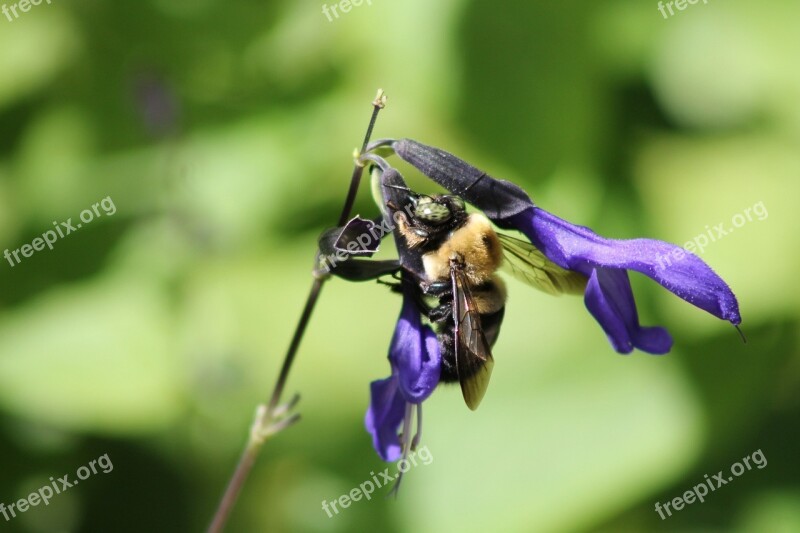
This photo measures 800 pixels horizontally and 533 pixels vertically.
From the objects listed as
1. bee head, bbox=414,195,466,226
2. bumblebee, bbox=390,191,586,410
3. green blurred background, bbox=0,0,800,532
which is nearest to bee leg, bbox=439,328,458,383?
bumblebee, bbox=390,191,586,410

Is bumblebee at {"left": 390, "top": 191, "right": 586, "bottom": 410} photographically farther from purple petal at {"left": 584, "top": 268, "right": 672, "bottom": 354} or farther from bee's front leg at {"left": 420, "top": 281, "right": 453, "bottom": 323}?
purple petal at {"left": 584, "top": 268, "right": 672, "bottom": 354}

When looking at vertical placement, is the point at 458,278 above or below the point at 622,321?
above

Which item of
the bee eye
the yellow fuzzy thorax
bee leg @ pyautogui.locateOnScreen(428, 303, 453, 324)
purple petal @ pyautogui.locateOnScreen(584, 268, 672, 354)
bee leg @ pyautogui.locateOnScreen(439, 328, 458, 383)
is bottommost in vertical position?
purple petal @ pyautogui.locateOnScreen(584, 268, 672, 354)

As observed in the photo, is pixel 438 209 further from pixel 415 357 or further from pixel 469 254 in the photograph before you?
pixel 415 357

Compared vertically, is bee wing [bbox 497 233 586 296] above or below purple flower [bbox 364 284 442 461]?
above

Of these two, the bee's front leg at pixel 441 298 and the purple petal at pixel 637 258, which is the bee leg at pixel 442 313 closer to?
the bee's front leg at pixel 441 298

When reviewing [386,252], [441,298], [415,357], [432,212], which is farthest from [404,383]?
[386,252]
